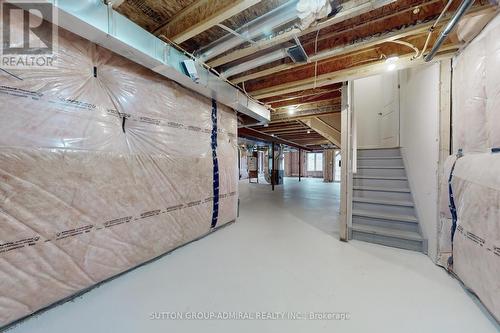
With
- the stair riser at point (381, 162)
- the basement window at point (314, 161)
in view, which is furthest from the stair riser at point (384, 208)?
the basement window at point (314, 161)

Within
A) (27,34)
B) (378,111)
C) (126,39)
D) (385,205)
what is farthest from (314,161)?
(27,34)

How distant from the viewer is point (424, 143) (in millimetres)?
2270

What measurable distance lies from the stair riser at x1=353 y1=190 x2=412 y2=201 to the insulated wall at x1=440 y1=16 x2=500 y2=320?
98cm

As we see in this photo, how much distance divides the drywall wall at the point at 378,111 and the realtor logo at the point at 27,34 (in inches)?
159

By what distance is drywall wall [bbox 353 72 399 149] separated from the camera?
3.63 m

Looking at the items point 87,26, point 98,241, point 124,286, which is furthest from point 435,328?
point 87,26

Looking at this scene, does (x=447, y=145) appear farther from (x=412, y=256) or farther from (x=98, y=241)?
(x=98, y=241)

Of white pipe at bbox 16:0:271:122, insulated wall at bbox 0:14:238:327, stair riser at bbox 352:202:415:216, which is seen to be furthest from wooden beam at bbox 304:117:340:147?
insulated wall at bbox 0:14:238:327

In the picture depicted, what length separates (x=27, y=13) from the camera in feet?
3.98

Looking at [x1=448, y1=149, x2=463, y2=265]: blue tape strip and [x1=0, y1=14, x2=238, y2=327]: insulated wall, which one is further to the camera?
[x1=448, y1=149, x2=463, y2=265]: blue tape strip

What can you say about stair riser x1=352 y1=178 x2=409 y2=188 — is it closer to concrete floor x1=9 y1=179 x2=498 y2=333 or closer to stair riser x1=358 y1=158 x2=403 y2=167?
stair riser x1=358 y1=158 x2=403 y2=167

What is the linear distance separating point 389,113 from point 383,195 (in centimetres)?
188

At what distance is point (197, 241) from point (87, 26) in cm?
234

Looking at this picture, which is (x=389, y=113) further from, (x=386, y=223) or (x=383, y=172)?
(x=386, y=223)
